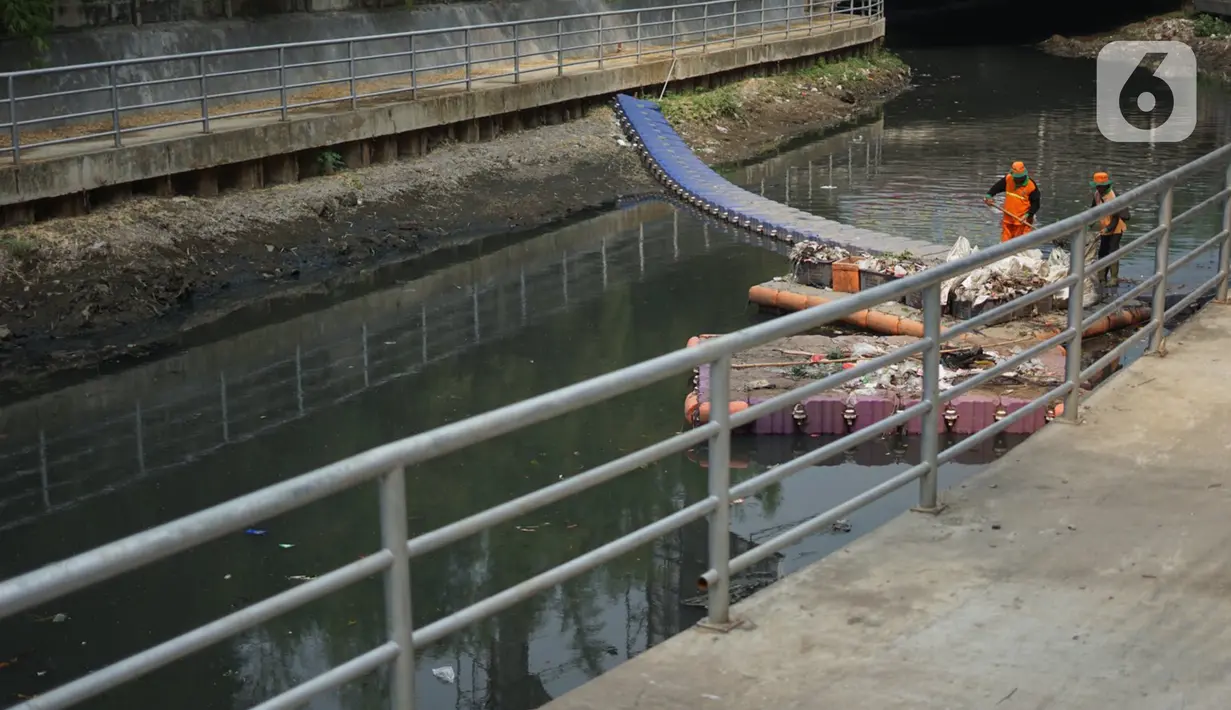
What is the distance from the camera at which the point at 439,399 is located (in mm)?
14250

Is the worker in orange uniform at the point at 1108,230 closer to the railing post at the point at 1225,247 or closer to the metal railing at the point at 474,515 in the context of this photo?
the railing post at the point at 1225,247

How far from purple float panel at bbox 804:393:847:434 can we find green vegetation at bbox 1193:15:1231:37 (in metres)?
37.4

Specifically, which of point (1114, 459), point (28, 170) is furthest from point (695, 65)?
point (1114, 459)

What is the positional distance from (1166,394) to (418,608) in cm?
459

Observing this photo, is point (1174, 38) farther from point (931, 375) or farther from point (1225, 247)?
point (931, 375)

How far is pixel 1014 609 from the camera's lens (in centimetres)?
516

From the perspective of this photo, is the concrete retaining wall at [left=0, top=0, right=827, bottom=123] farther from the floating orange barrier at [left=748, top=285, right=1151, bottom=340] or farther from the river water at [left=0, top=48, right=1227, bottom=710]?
the floating orange barrier at [left=748, top=285, right=1151, bottom=340]

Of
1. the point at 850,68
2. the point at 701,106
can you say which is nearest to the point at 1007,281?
the point at 701,106

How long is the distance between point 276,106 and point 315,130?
67.6 inches

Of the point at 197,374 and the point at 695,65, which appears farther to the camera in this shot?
the point at 695,65

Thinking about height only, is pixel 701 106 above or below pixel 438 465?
above

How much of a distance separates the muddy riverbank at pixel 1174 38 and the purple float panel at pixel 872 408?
34333mm

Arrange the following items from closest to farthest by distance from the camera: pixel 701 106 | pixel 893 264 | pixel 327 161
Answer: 1. pixel 893 264
2. pixel 327 161
3. pixel 701 106

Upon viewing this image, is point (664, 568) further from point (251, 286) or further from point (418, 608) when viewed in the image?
point (251, 286)
